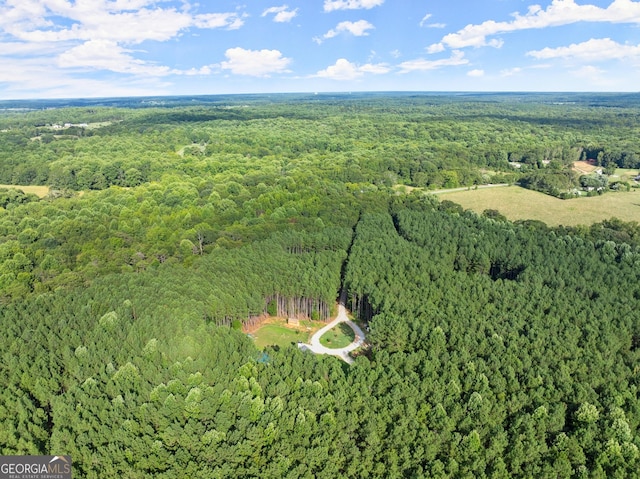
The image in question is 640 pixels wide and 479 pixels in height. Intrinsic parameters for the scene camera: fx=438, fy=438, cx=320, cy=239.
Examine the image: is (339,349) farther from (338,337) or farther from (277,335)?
(277,335)

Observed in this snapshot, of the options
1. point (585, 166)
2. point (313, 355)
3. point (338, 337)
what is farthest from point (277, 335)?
point (585, 166)

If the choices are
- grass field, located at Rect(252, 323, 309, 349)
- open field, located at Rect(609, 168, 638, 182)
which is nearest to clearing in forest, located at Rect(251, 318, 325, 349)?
grass field, located at Rect(252, 323, 309, 349)

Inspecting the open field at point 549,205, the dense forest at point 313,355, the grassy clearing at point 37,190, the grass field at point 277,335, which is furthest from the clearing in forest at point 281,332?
the grassy clearing at point 37,190

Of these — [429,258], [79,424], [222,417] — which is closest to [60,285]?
[79,424]

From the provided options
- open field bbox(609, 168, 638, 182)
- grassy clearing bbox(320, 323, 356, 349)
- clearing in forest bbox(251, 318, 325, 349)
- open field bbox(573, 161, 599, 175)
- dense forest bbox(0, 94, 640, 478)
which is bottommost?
grassy clearing bbox(320, 323, 356, 349)

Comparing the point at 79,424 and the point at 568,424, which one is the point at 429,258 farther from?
the point at 79,424

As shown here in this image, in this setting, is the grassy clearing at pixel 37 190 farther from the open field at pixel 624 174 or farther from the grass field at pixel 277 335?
the open field at pixel 624 174

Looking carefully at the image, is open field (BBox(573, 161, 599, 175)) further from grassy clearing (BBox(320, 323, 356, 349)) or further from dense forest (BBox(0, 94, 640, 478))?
grassy clearing (BBox(320, 323, 356, 349))

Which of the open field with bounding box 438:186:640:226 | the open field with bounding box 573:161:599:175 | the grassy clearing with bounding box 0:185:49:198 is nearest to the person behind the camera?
the open field with bounding box 438:186:640:226
